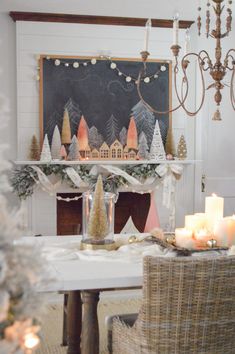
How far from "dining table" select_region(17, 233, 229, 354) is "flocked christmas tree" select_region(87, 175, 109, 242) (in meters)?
0.11

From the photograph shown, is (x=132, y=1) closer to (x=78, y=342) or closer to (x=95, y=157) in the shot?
(x=95, y=157)

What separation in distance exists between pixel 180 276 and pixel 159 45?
329cm

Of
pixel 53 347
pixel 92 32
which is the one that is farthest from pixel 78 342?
pixel 92 32

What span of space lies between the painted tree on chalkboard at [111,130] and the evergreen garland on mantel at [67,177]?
11.4 inches

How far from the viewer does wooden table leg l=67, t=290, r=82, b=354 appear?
2.88 metres

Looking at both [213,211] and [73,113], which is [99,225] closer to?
[213,211]

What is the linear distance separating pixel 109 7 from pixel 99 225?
8.31 ft

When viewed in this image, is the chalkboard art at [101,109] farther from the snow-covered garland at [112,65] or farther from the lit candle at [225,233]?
the lit candle at [225,233]

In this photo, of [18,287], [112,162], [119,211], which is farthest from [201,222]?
[119,211]

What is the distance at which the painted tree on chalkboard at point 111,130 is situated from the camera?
4.77 metres

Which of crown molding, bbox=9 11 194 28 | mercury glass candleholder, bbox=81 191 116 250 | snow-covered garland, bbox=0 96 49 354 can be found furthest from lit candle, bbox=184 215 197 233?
crown molding, bbox=9 11 194 28

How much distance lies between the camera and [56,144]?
15.3 feet

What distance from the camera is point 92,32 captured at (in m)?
4.72

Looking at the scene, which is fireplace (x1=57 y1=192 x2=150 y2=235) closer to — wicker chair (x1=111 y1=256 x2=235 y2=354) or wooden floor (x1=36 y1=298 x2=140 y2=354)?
wooden floor (x1=36 y1=298 x2=140 y2=354)
